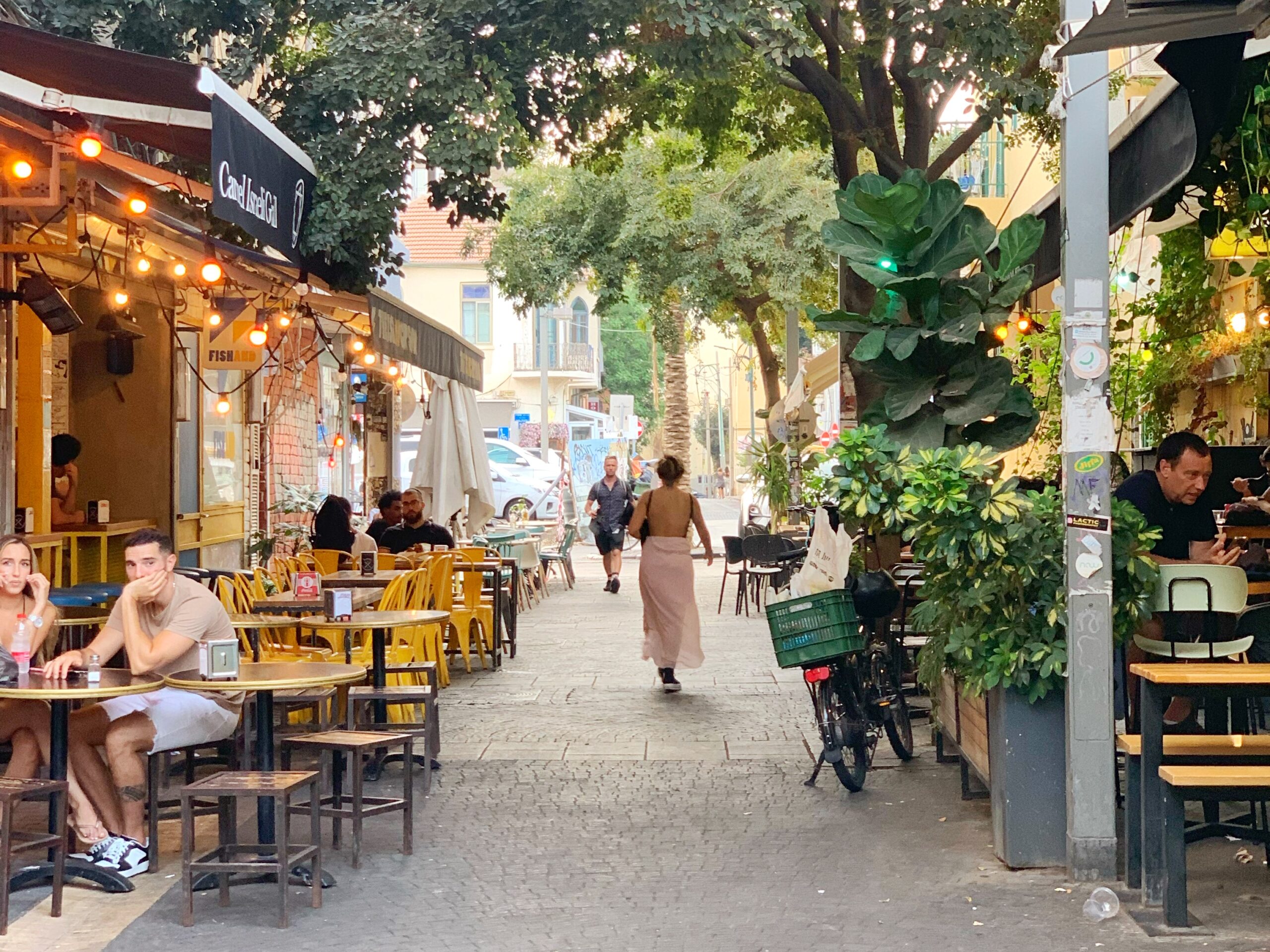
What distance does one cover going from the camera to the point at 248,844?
20.5ft

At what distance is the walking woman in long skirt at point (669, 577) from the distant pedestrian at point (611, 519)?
926cm

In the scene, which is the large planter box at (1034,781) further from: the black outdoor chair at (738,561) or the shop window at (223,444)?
the black outdoor chair at (738,561)

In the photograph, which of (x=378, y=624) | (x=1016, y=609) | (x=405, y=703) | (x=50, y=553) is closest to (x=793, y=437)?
(x=50, y=553)

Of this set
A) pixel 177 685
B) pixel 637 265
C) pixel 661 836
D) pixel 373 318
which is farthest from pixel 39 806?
pixel 637 265

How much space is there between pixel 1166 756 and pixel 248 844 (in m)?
3.64

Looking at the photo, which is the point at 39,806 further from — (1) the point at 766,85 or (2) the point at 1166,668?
(1) the point at 766,85

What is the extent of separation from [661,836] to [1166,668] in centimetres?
254

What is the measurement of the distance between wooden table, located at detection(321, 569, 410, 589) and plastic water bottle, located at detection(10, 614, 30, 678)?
4.01 meters

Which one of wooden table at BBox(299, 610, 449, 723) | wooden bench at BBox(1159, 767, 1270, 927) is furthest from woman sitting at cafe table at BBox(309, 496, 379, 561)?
wooden bench at BBox(1159, 767, 1270, 927)

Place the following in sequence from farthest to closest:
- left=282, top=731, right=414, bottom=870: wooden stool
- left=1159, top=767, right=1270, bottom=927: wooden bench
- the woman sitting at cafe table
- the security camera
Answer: the woman sitting at cafe table
the security camera
left=282, top=731, right=414, bottom=870: wooden stool
left=1159, top=767, right=1270, bottom=927: wooden bench

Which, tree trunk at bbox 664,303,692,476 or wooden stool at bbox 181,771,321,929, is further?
tree trunk at bbox 664,303,692,476

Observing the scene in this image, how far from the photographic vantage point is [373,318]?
10570mm

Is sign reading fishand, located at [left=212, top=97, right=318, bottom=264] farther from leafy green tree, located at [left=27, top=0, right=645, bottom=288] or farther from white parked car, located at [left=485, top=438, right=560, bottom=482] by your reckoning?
white parked car, located at [left=485, top=438, right=560, bottom=482]

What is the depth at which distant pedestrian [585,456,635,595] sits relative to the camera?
2169cm
